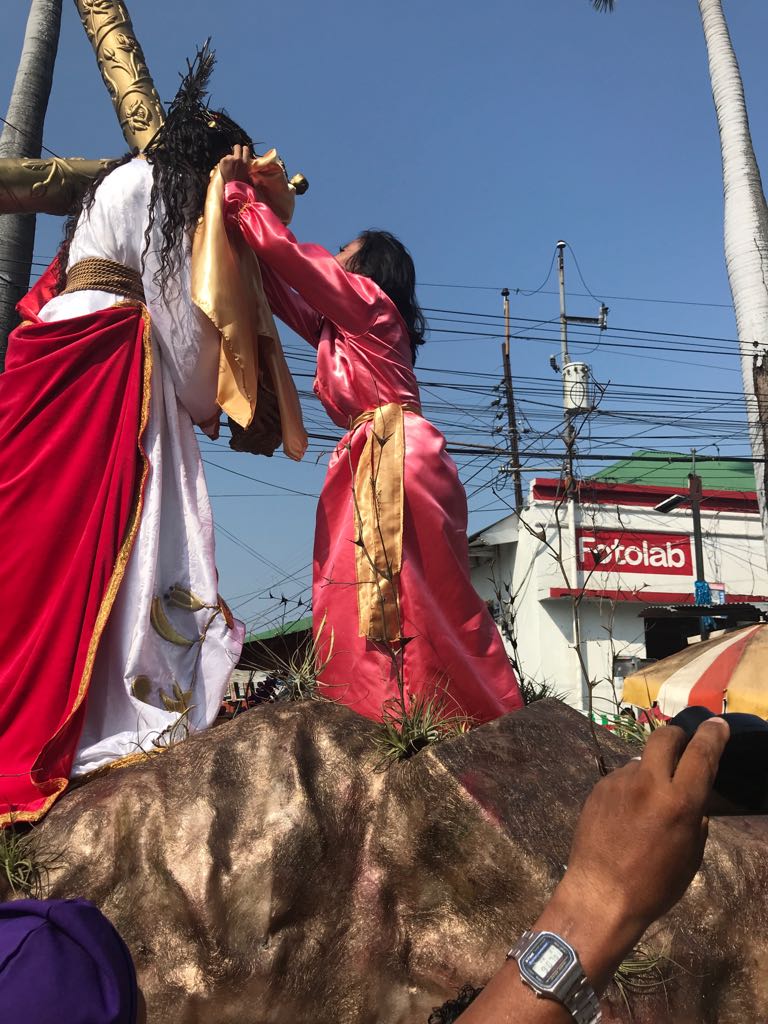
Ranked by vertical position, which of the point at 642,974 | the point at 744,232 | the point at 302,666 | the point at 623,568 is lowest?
the point at 642,974

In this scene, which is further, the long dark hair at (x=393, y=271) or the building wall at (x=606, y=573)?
the building wall at (x=606, y=573)

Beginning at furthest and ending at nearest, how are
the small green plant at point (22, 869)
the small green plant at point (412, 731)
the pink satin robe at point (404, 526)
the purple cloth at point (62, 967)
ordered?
the pink satin robe at point (404, 526), the small green plant at point (412, 731), the small green plant at point (22, 869), the purple cloth at point (62, 967)

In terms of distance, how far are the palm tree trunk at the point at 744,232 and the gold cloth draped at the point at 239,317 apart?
7.26 meters

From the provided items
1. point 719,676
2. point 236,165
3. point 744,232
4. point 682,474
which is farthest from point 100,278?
point 682,474

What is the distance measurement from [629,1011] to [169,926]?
1.09 meters

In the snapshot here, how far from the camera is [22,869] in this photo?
2225 millimetres

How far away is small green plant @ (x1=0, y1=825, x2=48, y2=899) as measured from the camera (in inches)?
86.4

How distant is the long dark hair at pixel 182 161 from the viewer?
342 centimetres

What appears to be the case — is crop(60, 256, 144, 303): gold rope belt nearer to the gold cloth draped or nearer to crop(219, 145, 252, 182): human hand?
the gold cloth draped

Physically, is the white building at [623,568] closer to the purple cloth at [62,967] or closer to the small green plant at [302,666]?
the small green plant at [302,666]

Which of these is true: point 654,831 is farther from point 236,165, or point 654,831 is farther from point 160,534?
point 236,165

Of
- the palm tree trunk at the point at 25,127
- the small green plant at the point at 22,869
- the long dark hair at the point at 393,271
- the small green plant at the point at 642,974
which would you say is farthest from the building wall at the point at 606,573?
the small green plant at the point at 22,869

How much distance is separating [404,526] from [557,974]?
8.39 ft

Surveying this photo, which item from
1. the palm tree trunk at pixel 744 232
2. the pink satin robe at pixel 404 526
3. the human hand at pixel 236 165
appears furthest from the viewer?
the palm tree trunk at pixel 744 232
